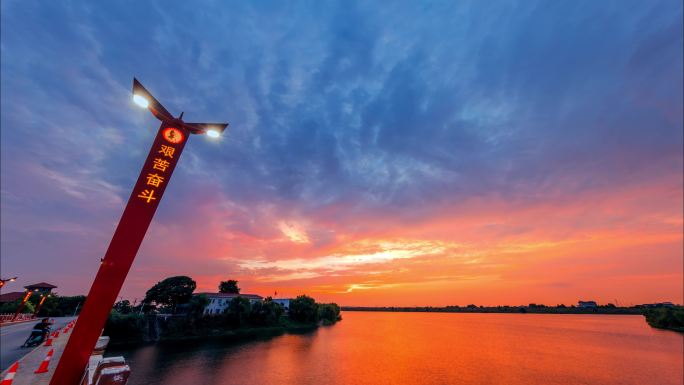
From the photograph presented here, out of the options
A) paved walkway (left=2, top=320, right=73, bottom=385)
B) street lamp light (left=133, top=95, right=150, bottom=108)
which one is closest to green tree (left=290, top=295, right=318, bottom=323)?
paved walkway (left=2, top=320, right=73, bottom=385)

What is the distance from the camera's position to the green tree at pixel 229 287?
10669 cm

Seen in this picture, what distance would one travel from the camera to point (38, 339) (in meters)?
21.6

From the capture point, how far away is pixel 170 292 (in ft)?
254

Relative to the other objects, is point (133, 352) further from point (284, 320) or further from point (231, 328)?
point (284, 320)

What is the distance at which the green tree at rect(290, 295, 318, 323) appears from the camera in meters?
90.4

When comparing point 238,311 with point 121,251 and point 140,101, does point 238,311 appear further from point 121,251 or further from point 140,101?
point 140,101

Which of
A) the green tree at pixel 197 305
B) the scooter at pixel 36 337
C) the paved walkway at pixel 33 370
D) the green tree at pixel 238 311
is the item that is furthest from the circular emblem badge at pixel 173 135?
the green tree at pixel 238 311

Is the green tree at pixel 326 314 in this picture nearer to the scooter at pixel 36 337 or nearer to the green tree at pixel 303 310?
the green tree at pixel 303 310

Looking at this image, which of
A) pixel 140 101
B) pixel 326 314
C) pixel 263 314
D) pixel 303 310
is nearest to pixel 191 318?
pixel 263 314

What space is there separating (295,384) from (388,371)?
13488 mm

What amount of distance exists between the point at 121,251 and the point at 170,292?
278 ft

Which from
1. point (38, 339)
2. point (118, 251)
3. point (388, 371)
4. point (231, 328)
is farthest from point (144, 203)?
point (231, 328)

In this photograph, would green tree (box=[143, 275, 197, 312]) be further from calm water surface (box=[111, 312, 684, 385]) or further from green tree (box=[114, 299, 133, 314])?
calm water surface (box=[111, 312, 684, 385])

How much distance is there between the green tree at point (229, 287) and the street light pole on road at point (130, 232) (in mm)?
109501
